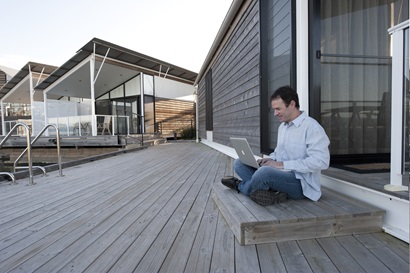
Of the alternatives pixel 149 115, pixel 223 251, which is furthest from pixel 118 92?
pixel 223 251

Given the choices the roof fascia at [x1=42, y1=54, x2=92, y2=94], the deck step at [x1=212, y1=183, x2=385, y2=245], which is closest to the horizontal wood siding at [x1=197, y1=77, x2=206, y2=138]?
the roof fascia at [x1=42, y1=54, x2=92, y2=94]

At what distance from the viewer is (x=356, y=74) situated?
259 centimetres

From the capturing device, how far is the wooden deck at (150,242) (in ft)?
4.11

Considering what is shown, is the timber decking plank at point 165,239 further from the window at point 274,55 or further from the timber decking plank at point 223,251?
the window at point 274,55

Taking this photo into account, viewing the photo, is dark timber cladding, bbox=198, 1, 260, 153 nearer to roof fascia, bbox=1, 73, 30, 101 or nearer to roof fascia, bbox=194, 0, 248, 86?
roof fascia, bbox=194, 0, 248, 86

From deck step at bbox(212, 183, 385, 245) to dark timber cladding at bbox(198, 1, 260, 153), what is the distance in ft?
7.11

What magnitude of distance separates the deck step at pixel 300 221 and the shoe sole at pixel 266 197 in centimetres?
4

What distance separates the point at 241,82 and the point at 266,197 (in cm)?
333

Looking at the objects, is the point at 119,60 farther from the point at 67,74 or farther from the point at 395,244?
the point at 395,244

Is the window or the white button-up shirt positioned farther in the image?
the window

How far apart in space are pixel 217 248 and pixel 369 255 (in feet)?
2.54

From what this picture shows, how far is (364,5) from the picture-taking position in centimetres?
263

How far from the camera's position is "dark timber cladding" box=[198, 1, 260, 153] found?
12.7 ft

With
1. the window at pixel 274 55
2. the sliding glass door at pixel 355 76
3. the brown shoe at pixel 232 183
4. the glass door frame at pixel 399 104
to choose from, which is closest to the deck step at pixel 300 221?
the glass door frame at pixel 399 104
